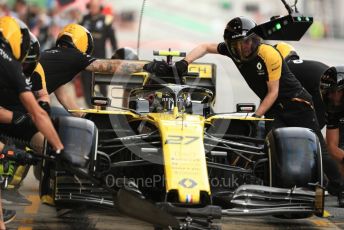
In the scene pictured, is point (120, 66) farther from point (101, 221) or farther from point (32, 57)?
point (101, 221)

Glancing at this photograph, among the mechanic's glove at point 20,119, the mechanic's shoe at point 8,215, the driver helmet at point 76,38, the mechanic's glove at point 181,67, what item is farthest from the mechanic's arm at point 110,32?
the mechanic's shoe at point 8,215

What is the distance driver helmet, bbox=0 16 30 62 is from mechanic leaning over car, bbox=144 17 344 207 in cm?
203

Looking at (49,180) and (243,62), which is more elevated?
(243,62)

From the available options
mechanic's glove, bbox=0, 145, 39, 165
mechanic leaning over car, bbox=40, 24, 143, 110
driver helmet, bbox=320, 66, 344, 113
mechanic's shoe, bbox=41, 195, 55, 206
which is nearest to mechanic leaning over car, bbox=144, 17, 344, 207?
driver helmet, bbox=320, 66, 344, 113

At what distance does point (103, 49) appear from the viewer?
18.6 m

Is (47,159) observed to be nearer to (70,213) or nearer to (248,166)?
(70,213)

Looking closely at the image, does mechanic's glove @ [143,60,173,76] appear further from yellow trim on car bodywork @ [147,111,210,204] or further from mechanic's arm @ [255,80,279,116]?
yellow trim on car bodywork @ [147,111,210,204]

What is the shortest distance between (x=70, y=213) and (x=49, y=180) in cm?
142

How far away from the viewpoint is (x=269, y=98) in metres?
9.85

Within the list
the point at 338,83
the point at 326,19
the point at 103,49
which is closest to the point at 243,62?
the point at 338,83

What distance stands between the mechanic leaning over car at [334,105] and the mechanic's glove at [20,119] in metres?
2.91

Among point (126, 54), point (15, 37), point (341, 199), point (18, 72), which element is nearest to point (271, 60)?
point (341, 199)

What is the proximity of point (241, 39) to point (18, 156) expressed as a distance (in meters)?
2.87

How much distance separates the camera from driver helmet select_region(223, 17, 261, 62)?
9.48 meters
